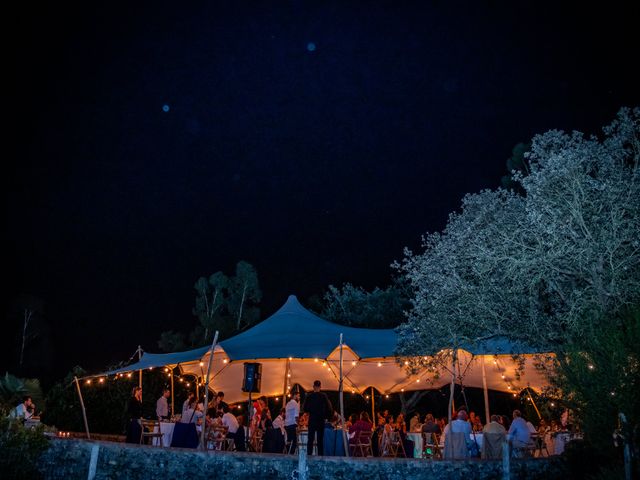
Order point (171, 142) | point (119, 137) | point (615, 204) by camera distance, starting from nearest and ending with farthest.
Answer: point (615, 204), point (171, 142), point (119, 137)

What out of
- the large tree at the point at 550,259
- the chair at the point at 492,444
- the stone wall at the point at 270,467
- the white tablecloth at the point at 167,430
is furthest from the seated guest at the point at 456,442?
the white tablecloth at the point at 167,430

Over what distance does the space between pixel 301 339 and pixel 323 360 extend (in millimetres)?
819

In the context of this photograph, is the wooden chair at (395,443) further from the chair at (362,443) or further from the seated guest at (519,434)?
the seated guest at (519,434)

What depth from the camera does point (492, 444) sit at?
1130 centimetres

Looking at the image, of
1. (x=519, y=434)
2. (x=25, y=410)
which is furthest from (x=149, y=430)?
(x=519, y=434)

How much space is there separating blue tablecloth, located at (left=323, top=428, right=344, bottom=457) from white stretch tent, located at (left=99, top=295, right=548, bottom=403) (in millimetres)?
2142

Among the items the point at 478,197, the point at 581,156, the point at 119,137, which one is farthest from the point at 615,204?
the point at 119,137

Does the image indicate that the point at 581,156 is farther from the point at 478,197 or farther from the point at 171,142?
the point at 171,142

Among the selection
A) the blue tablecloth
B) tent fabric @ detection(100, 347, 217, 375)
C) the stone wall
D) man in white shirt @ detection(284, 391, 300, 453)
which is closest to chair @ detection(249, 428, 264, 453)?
man in white shirt @ detection(284, 391, 300, 453)

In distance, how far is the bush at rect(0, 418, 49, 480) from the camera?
9547 mm

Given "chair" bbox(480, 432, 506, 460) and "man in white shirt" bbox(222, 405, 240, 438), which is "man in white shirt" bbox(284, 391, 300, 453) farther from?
"chair" bbox(480, 432, 506, 460)

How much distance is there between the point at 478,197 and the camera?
15328mm

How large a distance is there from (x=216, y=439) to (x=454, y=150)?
44.6 m

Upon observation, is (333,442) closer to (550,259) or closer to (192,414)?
(192,414)
